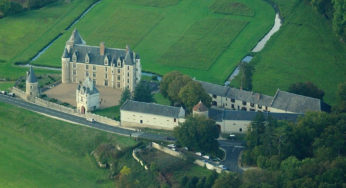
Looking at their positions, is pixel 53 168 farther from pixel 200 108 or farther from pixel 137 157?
pixel 200 108

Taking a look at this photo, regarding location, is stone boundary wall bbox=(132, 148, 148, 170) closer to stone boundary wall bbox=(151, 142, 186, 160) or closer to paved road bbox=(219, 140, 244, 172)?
stone boundary wall bbox=(151, 142, 186, 160)

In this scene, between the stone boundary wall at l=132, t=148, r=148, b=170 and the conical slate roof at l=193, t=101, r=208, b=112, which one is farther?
the conical slate roof at l=193, t=101, r=208, b=112

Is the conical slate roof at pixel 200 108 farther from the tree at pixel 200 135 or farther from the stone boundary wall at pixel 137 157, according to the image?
the stone boundary wall at pixel 137 157

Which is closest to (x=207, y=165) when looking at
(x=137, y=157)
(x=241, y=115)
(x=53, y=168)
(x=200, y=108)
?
(x=137, y=157)

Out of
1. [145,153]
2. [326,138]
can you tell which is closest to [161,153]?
[145,153]

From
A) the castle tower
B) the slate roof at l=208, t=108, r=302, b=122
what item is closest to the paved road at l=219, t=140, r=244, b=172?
the slate roof at l=208, t=108, r=302, b=122

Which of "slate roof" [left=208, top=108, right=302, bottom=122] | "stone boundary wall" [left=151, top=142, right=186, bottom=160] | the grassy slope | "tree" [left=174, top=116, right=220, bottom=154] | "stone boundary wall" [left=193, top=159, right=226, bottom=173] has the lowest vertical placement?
the grassy slope

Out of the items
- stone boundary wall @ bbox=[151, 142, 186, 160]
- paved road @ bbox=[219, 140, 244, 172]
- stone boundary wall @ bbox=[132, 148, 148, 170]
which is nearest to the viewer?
paved road @ bbox=[219, 140, 244, 172]
